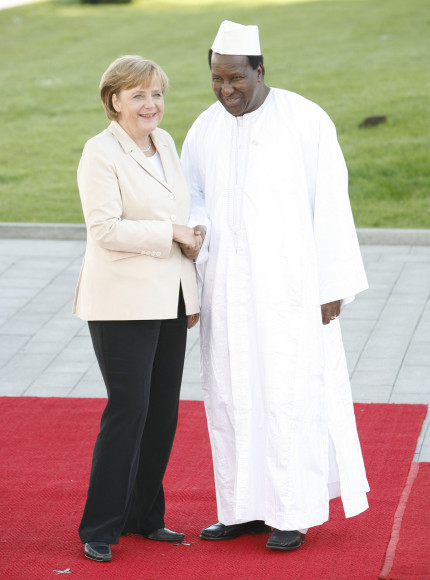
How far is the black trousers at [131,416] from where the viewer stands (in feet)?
12.5

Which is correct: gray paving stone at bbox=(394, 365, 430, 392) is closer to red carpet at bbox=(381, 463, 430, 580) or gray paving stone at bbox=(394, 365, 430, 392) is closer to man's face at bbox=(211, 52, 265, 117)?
red carpet at bbox=(381, 463, 430, 580)

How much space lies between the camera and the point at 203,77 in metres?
17.0

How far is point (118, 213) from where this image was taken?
3725mm

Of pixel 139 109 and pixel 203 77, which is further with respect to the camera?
pixel 203 77

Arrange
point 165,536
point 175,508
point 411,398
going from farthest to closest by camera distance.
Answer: point 411,398 → point 175,508 → point 165,536

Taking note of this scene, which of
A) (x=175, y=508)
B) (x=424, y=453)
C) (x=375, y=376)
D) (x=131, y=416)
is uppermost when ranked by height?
(x=131, y=416)

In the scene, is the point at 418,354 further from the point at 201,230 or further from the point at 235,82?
the point at 235,82

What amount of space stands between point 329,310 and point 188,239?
23.5 inches

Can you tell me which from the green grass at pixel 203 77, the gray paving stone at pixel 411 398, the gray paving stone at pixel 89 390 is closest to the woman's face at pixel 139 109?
the gray paving stone at pixel 89 390

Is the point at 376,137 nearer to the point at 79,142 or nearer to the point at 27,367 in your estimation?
the point at 79,142

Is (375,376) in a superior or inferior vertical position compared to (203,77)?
superior

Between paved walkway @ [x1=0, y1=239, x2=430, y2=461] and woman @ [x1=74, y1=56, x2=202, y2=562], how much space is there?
1.65 metres

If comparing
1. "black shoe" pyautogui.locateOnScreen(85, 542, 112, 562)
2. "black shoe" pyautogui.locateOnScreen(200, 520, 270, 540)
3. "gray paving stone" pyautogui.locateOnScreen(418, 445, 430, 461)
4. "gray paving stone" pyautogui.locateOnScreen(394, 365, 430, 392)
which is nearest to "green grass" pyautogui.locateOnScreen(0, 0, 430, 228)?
"gray paving stone" pyautogui.locateOnScreen(394, 365, 430, 392)

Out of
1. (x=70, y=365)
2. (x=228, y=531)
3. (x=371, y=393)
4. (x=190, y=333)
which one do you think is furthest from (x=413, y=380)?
(x=228, y=531)
